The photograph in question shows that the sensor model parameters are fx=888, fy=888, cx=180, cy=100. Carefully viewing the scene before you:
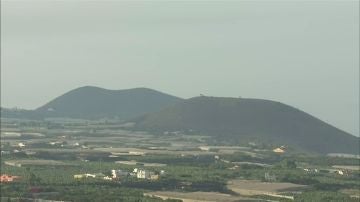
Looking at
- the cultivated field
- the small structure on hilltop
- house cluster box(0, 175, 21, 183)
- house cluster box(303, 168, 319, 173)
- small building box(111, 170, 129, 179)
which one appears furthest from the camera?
the small structure on hilltop

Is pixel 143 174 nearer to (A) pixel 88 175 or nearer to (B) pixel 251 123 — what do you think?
(A) pixel 88 175

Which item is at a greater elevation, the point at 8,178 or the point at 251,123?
the point at 251,123

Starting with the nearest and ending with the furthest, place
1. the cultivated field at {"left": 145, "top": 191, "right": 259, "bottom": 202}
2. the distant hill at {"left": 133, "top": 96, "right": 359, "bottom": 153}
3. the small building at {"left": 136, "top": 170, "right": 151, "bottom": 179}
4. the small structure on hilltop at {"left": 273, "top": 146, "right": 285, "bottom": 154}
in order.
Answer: the cultivated field at {"left": 145, "top": 191, "right": 259, "bottom": 202}, the small building at {"left": 136, "top": 170, "right": 151, "bottom": 179}, the small structure on hilltop at {"left": 273, "top": 146, "right": 285, "bottom": 154}, the distant hill at {"left": 133, "top": 96, "right": 359, "bottom": 153}

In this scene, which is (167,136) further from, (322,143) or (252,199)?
(252,199)

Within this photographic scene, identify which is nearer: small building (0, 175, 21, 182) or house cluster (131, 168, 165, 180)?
small building (0, 175, 21, 182)

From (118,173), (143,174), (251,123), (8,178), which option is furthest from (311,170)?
(251,123)

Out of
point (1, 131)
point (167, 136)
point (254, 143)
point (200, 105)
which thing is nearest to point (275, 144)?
point (254, 143)

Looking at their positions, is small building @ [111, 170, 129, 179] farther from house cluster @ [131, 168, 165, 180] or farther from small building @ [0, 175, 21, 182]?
small building @ [0, 175, 21, 182]

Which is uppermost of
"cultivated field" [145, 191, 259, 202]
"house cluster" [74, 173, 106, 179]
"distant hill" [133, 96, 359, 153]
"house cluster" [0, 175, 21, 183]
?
"distant hill" [133, 96, 359, 153]

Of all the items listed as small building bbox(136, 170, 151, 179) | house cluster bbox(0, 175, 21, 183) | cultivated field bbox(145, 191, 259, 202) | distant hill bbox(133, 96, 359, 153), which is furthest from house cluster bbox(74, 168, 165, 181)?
distant hill bbox(133, 96, 359, 153)
